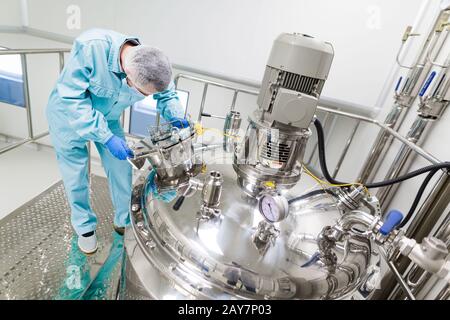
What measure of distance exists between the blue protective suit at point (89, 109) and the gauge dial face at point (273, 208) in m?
0.74

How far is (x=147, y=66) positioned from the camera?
3.22 ft

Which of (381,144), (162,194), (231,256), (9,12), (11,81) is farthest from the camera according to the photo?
(11,81)

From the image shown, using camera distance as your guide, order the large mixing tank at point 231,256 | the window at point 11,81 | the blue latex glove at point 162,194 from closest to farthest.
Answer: the large mixing tank at point 231,256 → the blue latex glove at point 162,194 → the window at point 11,81

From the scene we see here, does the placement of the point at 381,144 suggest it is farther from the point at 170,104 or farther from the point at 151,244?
the point at 151,244

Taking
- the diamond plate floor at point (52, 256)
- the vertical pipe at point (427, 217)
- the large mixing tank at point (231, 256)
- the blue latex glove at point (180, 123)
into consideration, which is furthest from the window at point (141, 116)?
the vertical pipe at point (427, 217)

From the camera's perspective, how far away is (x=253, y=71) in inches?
74.2

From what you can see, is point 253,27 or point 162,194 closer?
point 162,194

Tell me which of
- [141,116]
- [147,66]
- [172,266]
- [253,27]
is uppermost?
[253,27]

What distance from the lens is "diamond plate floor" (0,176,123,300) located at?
1174 mm

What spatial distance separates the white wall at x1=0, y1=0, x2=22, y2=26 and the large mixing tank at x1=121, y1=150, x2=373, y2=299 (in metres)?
2.16

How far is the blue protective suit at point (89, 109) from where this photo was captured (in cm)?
105

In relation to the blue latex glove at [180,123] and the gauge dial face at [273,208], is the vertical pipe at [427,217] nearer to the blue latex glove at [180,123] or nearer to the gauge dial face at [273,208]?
the gauge dial face at [273,208]

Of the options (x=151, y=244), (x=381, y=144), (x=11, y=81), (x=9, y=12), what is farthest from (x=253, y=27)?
(x=11, y=81)

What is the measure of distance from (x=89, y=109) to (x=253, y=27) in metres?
1.28
